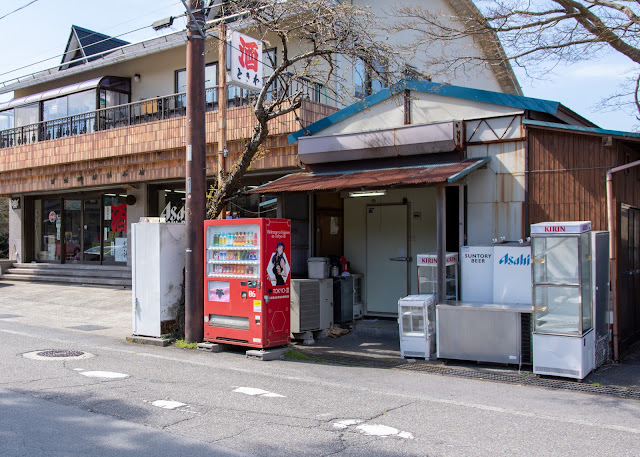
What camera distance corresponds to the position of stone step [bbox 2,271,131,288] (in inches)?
745

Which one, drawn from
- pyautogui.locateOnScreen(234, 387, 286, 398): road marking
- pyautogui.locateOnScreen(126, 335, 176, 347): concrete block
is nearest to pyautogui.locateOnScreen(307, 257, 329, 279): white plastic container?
pyautogui.locateOnScreen(126, 335, 176, 347): concrete block

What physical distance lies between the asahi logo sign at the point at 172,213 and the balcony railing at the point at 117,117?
2.97 meters

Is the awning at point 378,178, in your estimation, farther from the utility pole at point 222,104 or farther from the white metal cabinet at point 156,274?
the white metal cabinet at point 156,274

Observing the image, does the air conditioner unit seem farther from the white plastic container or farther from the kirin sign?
the kirin sign

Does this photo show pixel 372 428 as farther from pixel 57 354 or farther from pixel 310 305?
pixel 57 354

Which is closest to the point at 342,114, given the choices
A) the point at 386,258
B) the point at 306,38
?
the point at 306,38

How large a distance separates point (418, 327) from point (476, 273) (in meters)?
1.46

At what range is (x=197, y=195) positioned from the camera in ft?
35.0

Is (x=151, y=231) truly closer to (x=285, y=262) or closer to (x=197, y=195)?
(x=197, y=195)

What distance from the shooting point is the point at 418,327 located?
9.47m

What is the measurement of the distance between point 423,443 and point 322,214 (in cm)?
798

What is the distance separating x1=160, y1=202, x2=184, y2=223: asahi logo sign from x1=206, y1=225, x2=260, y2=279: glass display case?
29.7ft

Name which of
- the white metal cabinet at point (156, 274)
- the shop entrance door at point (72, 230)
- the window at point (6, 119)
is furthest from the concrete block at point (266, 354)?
the window at point (6, 119)

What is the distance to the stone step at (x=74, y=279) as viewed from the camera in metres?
18.9
